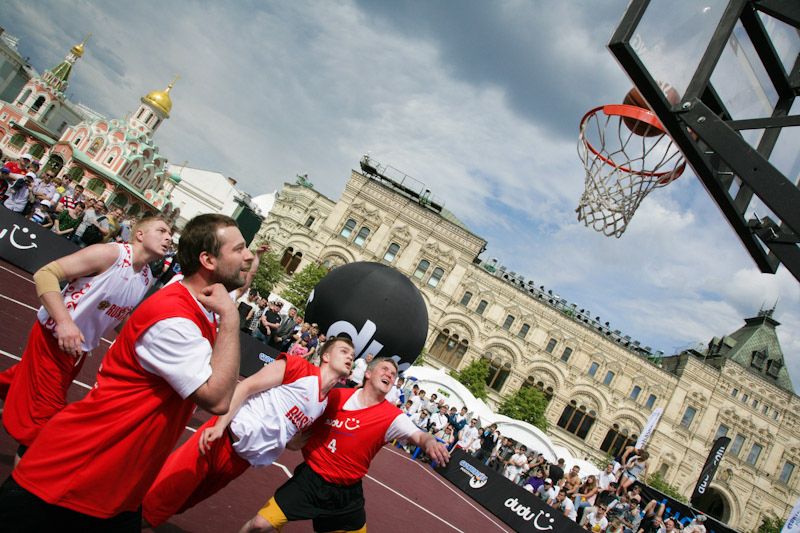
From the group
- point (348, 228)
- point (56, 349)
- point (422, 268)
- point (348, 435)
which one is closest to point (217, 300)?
point (56, 349)

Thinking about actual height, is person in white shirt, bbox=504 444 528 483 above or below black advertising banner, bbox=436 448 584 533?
above

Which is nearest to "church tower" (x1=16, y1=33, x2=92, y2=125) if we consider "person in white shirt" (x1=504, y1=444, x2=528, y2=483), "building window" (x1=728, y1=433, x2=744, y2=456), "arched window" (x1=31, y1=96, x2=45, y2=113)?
"arched window" (x1=31, y1=96, x2=45, y2=113)

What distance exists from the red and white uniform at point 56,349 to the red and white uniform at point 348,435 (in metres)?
1.95

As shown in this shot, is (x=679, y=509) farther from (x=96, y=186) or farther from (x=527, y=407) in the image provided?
(x=96, y=186)

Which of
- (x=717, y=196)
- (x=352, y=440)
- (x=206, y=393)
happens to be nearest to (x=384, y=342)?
(x=352, y=440)

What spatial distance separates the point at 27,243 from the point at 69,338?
1200 cm

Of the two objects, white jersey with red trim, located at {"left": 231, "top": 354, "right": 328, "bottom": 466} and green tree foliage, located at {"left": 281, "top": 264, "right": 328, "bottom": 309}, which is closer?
white jersey with red trim, located at {"left": 231, "top": 354, "right": 328, "bottom": 466}

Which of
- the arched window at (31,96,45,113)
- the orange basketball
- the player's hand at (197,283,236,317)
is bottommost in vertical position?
the player's hand at (197,283,236,317)

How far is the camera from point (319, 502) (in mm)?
3906

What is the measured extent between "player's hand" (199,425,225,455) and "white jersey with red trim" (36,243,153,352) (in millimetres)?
1241

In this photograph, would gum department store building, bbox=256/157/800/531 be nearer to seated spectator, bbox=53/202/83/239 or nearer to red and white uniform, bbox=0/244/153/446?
seated spectator, bbox=53/202/83/239

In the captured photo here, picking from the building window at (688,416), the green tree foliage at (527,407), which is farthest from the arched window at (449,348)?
the building window at (688,416)

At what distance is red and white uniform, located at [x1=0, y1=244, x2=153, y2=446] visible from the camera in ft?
10.7

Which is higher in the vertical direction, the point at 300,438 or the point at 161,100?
the point at 161,100
